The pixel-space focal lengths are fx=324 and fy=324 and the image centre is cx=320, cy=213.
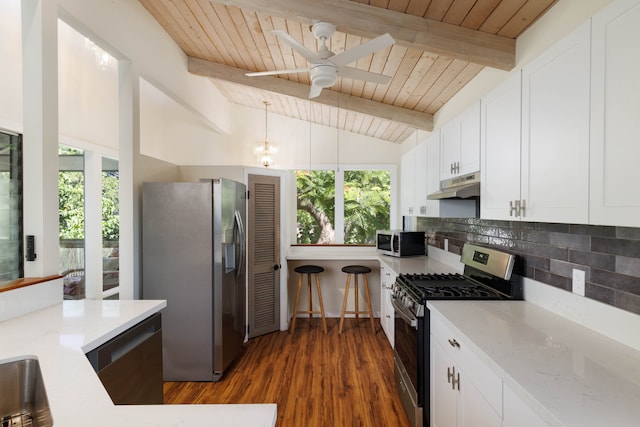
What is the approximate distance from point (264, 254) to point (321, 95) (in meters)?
1.87

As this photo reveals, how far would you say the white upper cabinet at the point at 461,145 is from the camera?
2.00 meters

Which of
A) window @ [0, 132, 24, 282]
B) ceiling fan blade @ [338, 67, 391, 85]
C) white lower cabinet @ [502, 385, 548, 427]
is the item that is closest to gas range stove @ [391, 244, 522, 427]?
white lower cabinet @ [502, 385, 548, 427]

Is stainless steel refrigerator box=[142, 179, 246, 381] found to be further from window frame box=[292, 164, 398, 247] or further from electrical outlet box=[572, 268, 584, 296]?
electrical outlet box=[572, 268, 584, 296]

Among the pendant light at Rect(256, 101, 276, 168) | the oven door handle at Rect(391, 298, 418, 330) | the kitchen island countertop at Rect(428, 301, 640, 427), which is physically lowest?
the oven door handle at Rect(391, 298, 418, 330)

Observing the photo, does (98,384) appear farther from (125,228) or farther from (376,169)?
(376,169)

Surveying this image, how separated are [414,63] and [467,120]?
2.31ft

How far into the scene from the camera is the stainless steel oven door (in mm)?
1960

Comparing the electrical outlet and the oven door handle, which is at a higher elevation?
the electrical outlet

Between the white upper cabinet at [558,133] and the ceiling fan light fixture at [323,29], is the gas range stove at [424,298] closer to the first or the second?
the white upper cabinet at [558,133]

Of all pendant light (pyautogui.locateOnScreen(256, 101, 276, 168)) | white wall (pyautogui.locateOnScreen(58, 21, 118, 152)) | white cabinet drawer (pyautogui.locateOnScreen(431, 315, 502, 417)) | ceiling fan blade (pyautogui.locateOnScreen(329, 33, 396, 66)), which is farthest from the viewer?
pendant light (pyautogui.locateOnScreen(256, 101, 276, 168))

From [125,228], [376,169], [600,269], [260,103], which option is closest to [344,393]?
[600,269]

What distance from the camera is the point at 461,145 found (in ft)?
7.22

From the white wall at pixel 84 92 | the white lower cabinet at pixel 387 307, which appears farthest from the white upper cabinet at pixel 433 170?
the white wall at pixel 84 92

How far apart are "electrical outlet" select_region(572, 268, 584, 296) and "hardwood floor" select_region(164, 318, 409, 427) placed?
1.41 metres
